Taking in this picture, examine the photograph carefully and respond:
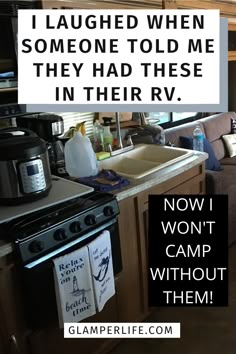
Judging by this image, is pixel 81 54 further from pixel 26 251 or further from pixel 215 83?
pixel 26 251

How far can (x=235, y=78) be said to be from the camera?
3.88 metres

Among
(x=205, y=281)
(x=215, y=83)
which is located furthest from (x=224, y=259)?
(x=215, y=83)

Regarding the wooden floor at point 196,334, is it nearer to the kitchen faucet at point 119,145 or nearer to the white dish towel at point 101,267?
the white dish towel at point 101,267

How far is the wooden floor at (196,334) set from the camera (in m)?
1.76

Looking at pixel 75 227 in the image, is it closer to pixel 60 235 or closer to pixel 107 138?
pixel 60 235

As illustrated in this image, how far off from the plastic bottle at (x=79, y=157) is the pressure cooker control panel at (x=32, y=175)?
0.37m

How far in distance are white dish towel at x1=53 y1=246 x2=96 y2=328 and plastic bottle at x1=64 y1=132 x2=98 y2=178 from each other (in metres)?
0.50

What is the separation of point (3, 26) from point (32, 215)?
0.80 metres

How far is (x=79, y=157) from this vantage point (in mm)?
1742

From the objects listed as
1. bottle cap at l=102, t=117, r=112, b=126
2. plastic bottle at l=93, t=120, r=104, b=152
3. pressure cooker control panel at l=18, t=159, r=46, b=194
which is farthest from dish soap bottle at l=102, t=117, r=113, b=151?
pressure cooker control panel at l=18, t=159, r=46, b=194

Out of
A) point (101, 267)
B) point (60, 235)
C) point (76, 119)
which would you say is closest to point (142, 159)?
point (76, 119)

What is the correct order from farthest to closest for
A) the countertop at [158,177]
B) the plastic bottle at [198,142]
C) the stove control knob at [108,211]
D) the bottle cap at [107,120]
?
1. the plastic bottle at [198,142]
2. the bottle cap at [107,120]
3. the countertop at [158,177]
4. the stove control knob at [108,211]

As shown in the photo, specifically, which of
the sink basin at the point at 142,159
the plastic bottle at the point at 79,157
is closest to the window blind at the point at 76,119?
the sink basin at the point at 142,159

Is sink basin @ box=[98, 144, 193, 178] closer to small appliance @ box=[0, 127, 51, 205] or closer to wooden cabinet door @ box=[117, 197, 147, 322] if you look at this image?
wooden cabinet door @ box=[117, 197, 147, 322]
